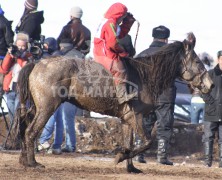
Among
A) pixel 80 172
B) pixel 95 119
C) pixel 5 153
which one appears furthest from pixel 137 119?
pixel 95 119

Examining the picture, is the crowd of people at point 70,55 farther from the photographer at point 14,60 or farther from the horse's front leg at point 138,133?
the horse's front leg at point 138,133

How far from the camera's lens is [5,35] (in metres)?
18.5

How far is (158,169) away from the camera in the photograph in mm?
15484

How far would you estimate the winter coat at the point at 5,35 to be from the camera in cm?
1844

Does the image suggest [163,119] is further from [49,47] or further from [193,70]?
[49,47]

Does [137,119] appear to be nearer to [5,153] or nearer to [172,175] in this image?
[172,175]

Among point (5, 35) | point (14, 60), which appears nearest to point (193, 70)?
point (14, 60)

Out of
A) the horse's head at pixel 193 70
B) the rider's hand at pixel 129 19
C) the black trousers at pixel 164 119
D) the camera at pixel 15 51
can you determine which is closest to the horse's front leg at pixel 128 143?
the horse's head at pixel 193 70

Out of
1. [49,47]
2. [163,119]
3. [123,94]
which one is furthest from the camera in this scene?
[49,47]

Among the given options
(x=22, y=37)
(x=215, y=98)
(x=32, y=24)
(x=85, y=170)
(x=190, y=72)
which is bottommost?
(x=85, y=170)

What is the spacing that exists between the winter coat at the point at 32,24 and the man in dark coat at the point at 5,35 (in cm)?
22

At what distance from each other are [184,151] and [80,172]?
6393 mm

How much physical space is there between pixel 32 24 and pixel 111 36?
396 cm

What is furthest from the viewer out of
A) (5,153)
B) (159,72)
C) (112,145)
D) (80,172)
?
(112,145)
